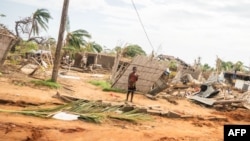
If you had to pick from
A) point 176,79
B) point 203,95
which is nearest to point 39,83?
point 203,95

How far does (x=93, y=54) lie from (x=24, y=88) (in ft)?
73.6

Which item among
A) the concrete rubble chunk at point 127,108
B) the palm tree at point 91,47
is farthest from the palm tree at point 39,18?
the concrete rubble chunk at point 127,108

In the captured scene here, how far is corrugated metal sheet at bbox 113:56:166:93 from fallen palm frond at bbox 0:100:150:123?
6.89 meters

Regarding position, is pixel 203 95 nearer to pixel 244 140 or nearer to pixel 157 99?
pixel 157 99

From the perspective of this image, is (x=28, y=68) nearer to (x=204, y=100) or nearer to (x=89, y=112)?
(x=204, y=100)

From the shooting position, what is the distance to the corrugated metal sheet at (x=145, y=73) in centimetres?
1599

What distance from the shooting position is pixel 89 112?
8273 mm

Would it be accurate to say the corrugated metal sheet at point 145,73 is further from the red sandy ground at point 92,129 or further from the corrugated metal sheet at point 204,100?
the red sandy ground at point 92,129

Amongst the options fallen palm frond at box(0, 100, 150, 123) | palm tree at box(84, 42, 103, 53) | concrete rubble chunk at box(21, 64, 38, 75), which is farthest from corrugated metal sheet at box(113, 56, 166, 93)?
palm tree at box(84, 42, 103, 53)

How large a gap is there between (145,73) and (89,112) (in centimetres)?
825

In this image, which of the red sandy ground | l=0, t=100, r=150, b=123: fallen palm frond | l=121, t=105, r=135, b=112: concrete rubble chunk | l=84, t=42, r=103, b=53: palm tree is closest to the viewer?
the red sandy ground

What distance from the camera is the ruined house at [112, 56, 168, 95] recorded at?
1594cm

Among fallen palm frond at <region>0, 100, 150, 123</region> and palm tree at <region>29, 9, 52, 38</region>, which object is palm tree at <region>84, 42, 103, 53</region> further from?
fallen palm frond at <region>0, 100, 150, 123</region>

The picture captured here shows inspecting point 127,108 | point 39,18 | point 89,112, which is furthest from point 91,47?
point 89,112
